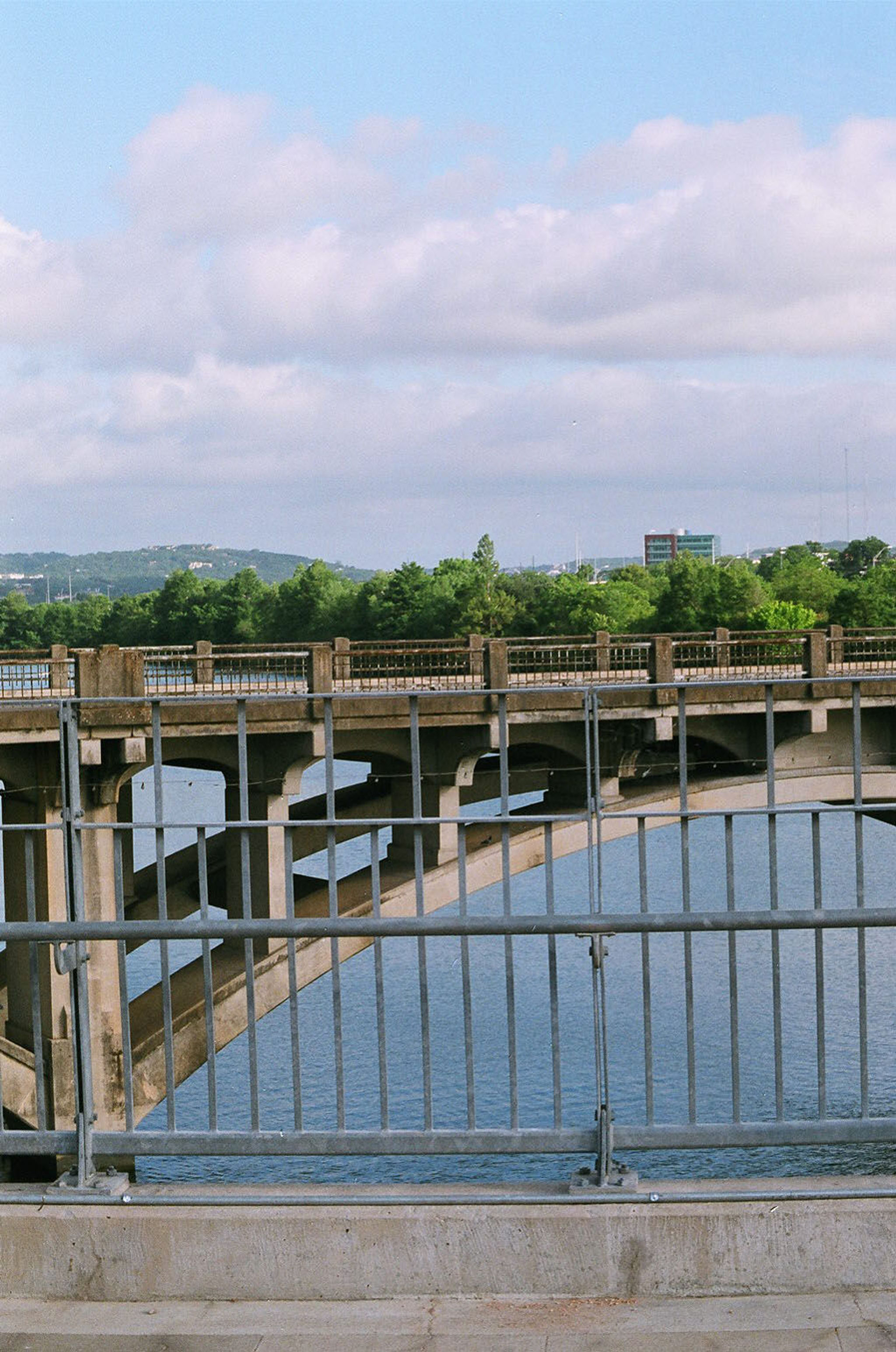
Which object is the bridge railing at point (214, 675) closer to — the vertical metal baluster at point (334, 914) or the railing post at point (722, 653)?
the railing post at point (722, 653)

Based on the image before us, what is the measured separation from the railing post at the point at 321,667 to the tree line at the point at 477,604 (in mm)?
52914

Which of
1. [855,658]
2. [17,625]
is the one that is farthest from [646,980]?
[17,625]

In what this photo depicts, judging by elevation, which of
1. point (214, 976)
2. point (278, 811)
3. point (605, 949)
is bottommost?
point (214, 976)

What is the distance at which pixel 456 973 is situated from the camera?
30.9 metres

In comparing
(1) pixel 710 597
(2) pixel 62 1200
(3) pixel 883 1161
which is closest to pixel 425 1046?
(2) pixel 62 1200

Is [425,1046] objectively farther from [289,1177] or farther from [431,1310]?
[289,1177]

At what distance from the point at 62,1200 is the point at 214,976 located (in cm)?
1843

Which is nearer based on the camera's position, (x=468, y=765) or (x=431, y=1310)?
(x=431, y=1310)

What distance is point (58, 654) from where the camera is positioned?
25.6m

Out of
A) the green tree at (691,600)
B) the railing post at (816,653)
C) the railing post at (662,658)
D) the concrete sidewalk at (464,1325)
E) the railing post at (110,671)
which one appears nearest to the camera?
the concrete sidewalk at (464,1325)

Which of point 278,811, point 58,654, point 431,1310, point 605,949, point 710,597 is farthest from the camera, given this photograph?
point 710,597

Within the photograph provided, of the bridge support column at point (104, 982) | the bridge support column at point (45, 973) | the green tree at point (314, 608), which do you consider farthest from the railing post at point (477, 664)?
the green tree at point (314, 608)

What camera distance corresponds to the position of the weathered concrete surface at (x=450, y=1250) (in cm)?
416

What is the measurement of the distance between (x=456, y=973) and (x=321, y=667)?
10.1 metres
